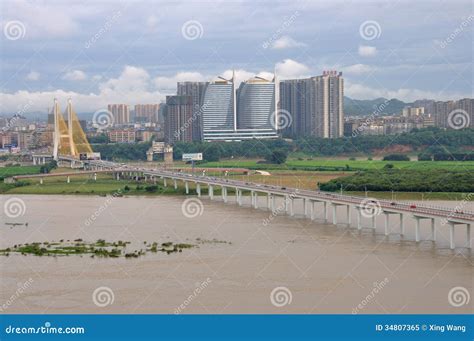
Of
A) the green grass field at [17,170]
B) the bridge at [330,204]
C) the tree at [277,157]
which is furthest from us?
the tree at [277,157]

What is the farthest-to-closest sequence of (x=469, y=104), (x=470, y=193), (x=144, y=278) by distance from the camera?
(x=469, y=104) → (x=470, y=193) → (x=144, y=278)

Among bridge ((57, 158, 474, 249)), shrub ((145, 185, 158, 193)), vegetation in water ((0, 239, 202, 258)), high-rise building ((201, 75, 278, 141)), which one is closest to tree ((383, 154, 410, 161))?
bridge ((57, 158, 474, 249))

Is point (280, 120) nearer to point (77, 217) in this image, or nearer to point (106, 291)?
point (77, 217)

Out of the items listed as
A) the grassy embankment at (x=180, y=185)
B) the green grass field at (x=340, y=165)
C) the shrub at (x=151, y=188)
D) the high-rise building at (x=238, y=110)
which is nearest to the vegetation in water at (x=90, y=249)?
the grassy embankment at (x=180, y=185)

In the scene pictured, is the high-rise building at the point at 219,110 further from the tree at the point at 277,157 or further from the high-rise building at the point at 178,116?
the tree at the point at 277,157

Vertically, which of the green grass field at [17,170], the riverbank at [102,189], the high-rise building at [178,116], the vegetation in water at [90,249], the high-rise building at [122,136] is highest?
the high-rise building at [178,116]

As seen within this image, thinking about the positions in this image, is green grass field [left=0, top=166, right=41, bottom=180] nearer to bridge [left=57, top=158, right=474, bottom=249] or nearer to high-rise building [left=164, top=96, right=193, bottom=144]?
bridge [left=57, top=158, right=474, bottom=249]

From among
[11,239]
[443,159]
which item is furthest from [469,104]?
[11,239]
